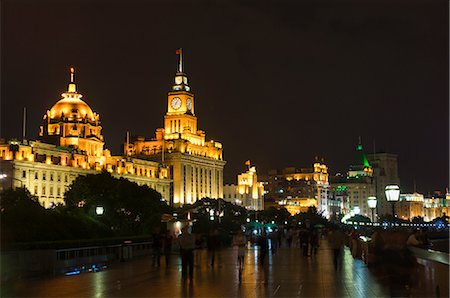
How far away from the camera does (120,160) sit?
5714 inches

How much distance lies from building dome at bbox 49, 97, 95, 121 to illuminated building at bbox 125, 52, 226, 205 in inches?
935

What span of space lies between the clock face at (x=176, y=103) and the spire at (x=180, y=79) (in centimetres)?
347

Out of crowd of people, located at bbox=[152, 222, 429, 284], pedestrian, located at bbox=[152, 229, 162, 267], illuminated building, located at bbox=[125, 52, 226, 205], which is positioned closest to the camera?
crowd of people, located at bbox=[152, 222, 429, 284]

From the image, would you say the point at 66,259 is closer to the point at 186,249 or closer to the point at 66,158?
the point at 186,249

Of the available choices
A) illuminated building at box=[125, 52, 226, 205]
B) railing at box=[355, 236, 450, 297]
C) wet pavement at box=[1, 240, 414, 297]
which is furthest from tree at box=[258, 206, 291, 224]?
railing at box=[355, 236, 450, 297]

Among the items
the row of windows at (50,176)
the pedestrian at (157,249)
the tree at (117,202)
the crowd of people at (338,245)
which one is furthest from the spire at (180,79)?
the pedestrian at (157,249)

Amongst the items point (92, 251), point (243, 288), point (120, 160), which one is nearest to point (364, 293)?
point (243, 288)

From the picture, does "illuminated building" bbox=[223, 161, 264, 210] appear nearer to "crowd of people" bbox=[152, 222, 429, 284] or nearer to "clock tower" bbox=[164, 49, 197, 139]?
"clock tower" bbox=[164, 49, 197, 139]

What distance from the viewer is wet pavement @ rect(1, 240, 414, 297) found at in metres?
20.7

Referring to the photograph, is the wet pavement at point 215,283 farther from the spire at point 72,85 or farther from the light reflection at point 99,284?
the spire at point 72,85

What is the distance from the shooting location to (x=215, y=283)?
2391cm

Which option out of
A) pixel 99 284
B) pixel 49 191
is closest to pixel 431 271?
pixel 99 284

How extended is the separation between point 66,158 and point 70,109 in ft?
62.7

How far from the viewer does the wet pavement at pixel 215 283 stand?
20703 mm
